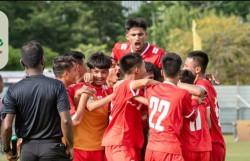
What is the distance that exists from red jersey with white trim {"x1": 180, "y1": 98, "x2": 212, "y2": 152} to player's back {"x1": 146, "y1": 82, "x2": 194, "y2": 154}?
50 centimetres

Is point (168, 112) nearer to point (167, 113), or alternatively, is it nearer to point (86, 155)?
point (167, 113)

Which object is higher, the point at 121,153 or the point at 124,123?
the point at 124,123

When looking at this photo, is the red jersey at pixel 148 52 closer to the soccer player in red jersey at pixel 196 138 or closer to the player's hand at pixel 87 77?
the soccer player in red jersey at pixel 196 138

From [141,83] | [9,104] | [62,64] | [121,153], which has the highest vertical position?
[62,64]

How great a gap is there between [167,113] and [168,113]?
1cm

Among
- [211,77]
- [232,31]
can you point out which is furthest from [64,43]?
[211,77]

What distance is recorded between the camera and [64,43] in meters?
55.2

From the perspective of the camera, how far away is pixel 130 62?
9961 millimetres

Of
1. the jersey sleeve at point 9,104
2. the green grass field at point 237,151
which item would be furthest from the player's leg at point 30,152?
the green grass field at point 237,151

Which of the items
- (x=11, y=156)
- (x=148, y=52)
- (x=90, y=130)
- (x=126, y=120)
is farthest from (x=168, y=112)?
(x=148, y=52)

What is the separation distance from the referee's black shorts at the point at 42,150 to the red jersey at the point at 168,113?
5.00 feet

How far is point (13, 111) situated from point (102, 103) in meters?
1.77

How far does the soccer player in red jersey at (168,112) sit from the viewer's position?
31.2 ft

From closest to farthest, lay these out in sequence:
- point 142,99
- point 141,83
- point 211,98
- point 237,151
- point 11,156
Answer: point 11,156 < point 141,83 < point 142,99 < point 211,98 < point 237,151
